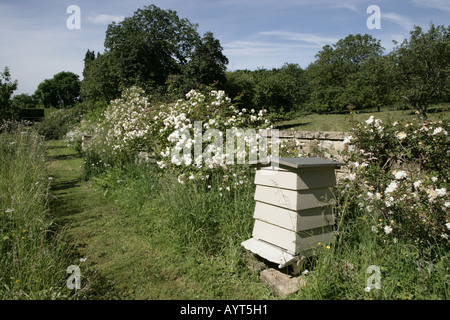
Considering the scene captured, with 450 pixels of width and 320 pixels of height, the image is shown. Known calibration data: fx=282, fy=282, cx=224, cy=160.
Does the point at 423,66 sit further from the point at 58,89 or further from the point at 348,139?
the point at 58,89

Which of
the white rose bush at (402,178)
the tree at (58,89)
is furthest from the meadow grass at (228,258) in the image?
the tree at (58,89)

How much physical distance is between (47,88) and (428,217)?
6078cm

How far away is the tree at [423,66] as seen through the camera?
51.4 feet

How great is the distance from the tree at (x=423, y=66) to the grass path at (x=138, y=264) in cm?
1677

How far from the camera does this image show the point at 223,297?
246 cm

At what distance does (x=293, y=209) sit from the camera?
7.93 ft

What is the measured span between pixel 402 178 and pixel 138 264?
117 inches

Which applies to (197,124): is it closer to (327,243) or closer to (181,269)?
(181,269)

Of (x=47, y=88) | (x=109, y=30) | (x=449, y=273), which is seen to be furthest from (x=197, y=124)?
(x=47, y=88)

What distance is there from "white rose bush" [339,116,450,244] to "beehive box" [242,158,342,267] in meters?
0.46

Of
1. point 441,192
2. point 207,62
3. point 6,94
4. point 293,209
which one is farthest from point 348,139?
point 207,62

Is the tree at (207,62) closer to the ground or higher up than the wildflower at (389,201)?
higher up

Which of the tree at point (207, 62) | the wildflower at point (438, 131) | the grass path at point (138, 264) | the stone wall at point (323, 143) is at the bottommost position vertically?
the grass path at point (138, 264)

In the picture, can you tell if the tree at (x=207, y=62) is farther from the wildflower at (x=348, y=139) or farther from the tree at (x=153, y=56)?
the wildflower at (x=348, y=139)
